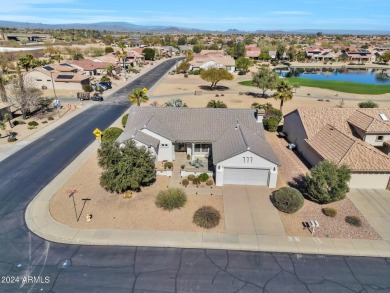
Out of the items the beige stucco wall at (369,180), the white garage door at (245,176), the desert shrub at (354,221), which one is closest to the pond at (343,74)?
the beige stucco wall at (369,180)

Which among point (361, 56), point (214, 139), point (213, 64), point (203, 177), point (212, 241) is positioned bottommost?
point (212, 241)

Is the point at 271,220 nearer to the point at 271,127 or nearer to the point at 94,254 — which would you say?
the point at 94,254

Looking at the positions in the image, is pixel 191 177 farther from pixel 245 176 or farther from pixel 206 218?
pixel 206 218

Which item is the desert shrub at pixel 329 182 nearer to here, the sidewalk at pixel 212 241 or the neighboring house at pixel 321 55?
the sidewalk at pixel 212 241

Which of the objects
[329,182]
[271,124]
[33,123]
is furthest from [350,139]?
[33,123]

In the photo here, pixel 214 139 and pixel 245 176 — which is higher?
pixel 214 139
